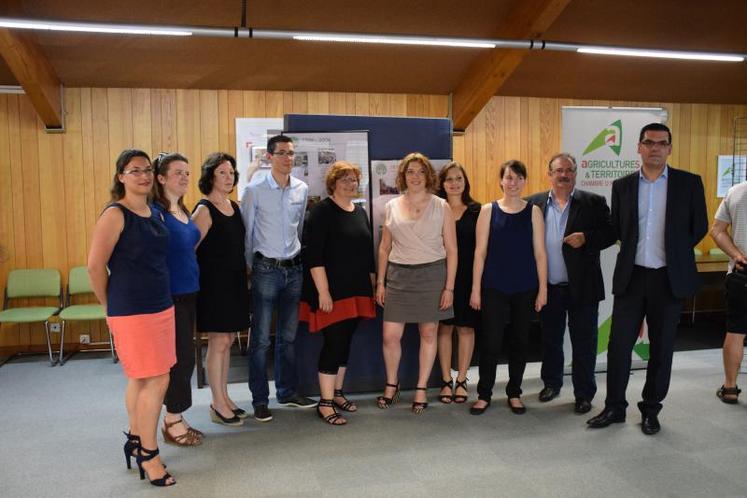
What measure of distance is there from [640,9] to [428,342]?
345 centimetres

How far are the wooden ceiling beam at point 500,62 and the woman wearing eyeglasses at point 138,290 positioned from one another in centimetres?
339

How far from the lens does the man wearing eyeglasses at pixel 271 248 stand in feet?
12.3

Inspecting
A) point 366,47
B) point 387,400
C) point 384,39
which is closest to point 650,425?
point 387,400

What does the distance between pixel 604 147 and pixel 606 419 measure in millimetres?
2068

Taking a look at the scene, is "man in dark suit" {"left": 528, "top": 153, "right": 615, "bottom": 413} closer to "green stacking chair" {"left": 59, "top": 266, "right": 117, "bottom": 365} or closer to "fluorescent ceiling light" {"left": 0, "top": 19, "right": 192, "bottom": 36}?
"fluorescent ceiling light" {"left": 0, "top": 19, "right": 192, "bottom": 36}

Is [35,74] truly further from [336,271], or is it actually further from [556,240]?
[556,240]

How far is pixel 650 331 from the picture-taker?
3.66 metres

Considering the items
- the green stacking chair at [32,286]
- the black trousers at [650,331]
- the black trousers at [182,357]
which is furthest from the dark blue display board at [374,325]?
the green stacking chair at [32,286]

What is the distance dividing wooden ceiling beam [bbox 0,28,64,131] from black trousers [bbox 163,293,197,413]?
8.75ft

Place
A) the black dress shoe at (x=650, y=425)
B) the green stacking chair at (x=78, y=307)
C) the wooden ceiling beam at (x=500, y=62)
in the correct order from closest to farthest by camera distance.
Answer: the black dress shoe at (x=650, y=425)
the wooden ceiling beam at (x=500, y=62)
the green stacking chair at (x=78, y=307)

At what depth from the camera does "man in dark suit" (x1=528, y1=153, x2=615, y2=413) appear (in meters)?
3.92

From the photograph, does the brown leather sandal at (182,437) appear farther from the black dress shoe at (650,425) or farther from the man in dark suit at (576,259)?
the black dress shoe at (650,425)

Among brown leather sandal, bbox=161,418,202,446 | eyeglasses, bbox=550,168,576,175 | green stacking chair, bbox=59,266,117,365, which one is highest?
eyeglasses, bbox=550,168,576,175

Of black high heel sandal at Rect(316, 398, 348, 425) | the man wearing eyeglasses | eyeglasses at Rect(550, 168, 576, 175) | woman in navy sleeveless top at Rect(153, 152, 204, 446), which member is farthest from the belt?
eyeglasses at Rect(550, 168, 576, 175)
